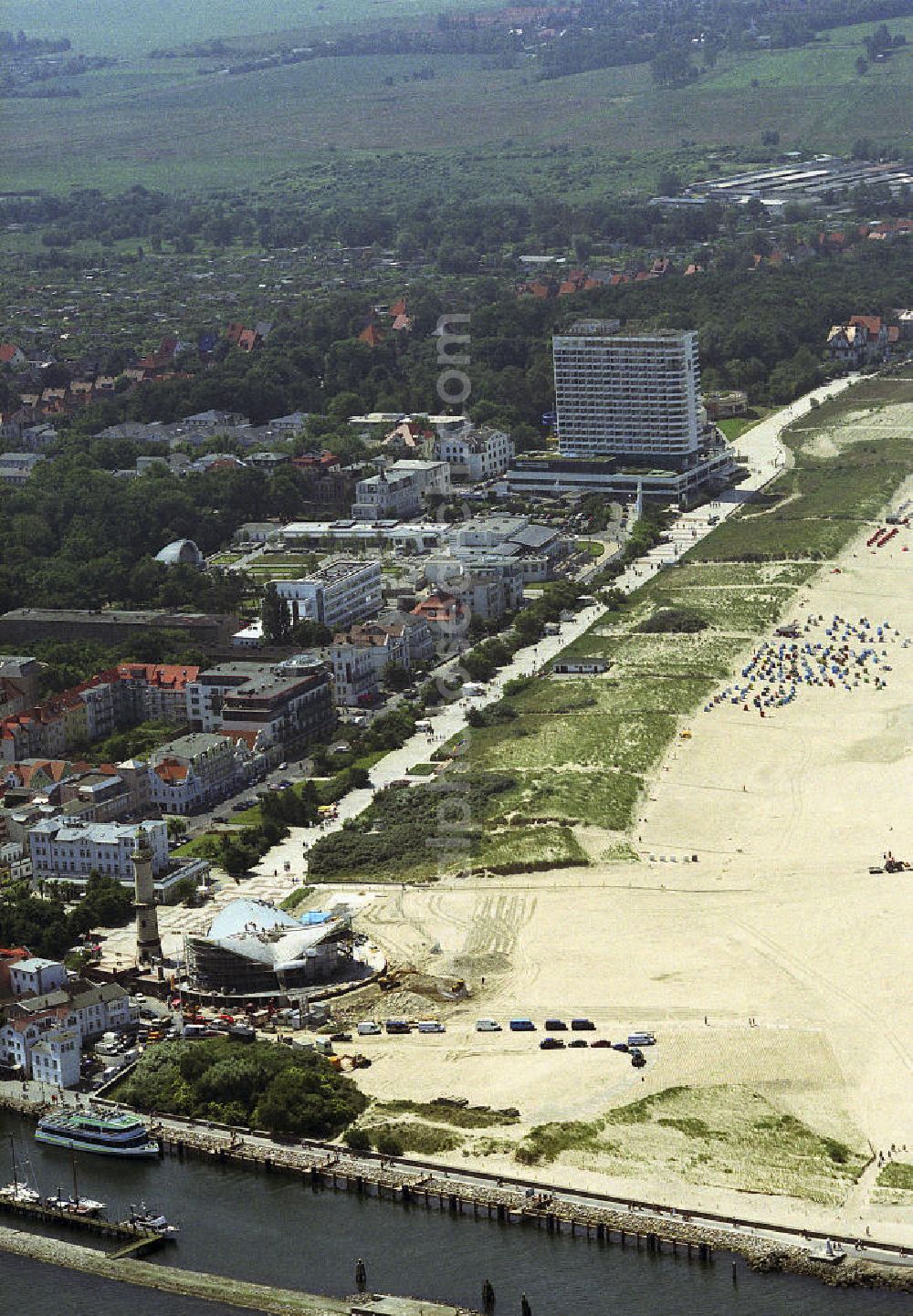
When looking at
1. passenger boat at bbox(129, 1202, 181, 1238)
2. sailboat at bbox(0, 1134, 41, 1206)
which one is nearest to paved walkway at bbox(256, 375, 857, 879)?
sailboat at bbox(0, 1134, 41, 1206)

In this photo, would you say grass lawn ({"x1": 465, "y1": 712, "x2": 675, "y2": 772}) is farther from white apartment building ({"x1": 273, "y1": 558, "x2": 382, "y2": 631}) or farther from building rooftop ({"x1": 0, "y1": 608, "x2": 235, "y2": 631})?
building rooftop ({"x1": 0, "y1": 608, "x2": 235, "y2": 631})

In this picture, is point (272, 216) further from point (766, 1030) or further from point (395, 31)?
point (766, 1030)

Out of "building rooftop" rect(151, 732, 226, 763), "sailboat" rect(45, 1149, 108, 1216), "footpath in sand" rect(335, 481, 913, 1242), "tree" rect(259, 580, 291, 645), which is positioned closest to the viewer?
"footpath in sand" rect(335, 481, 913, 1242)

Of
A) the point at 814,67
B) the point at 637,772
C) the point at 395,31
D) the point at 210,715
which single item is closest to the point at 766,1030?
the point at 637,772

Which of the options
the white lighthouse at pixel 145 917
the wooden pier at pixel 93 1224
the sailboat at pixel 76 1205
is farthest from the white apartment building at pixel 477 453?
the wooden pier at pixel 93 1224

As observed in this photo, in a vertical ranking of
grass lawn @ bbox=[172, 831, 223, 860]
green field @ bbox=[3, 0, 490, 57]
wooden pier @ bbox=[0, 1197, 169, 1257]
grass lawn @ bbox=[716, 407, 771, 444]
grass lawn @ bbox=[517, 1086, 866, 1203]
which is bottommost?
wooden pier @ bbox=[0, 1197, 169, 1257]

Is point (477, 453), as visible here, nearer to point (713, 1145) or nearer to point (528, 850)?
point (528, 850)

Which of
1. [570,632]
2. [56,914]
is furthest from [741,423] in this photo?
[56,914]
